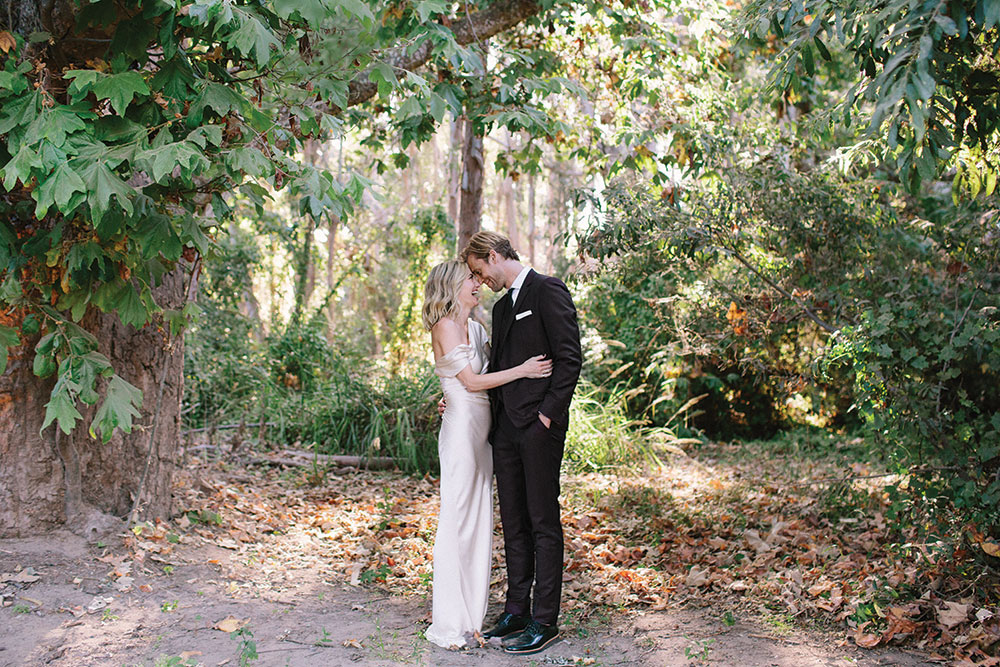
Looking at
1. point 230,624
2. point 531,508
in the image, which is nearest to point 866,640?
point 531,508

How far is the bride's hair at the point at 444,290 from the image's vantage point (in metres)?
4.52

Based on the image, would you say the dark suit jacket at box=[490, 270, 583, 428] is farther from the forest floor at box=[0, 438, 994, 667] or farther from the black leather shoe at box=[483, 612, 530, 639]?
the forest floor at box=[0, 438, 994, 667]

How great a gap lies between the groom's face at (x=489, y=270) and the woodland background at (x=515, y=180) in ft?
2.39

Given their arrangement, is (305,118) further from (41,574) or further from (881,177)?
(881,177)

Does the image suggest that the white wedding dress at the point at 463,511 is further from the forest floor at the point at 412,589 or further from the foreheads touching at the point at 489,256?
the foreheads touching at the point at 489,256

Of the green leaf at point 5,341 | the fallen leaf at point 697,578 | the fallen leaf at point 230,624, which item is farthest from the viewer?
the fallen leaf at point 697,578

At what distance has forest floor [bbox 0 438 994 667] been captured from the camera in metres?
4.15

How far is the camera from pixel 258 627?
14.8ft

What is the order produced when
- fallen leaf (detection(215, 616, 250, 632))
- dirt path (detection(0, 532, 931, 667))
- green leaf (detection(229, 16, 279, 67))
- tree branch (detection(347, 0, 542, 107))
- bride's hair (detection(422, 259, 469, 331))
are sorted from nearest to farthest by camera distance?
green leaf (detection(229, 16, 279, 67)), dirt path (detection(0, 532, 931, 667)), fallen leaf (detection(215, 616, 250, 632)), bride's hair (detection(422, 259, 469, 331)), tree branch (detection(347, 0, 542, 107))

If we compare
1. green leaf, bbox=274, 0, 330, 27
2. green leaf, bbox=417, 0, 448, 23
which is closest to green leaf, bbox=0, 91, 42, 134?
green leaf, bbox=274, 0, 330, 27

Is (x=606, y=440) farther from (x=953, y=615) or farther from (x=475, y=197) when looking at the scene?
(x=953, y=615)

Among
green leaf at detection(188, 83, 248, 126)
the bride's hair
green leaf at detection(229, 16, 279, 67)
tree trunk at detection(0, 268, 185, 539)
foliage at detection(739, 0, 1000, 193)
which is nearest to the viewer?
foliage at detection(739, 0, 1000, 193)

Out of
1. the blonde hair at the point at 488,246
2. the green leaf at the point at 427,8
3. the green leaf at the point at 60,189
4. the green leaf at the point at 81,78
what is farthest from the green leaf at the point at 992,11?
the green leaf at the point at 81,78

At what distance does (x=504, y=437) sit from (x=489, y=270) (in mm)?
937
